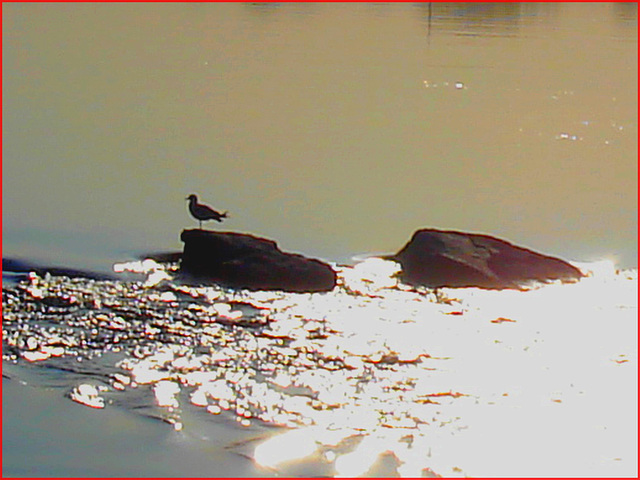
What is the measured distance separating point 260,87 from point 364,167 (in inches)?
163

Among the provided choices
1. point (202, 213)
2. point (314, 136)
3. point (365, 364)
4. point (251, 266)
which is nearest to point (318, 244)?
point (202, 213)

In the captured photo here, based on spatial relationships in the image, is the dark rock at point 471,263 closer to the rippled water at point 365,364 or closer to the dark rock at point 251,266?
the rippled water at point 365,364

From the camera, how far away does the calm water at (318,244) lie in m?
4.68

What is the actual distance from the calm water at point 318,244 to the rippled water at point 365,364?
0.02 metres

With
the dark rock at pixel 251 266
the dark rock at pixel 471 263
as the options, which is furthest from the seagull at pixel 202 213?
the dark rock at pixel 471 263

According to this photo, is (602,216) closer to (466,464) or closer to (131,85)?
(466,464)

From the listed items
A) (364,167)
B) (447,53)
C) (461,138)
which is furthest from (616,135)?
(447,53)

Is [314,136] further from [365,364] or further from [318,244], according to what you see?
[365,364]

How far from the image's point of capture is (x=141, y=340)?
5.72 m

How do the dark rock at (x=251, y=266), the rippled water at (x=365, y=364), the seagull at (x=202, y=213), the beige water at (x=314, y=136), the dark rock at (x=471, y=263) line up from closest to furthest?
1. the rippled water at (x=365, y=364)
2. the dark rock at (x=251, y=266)
3. the dark rock at (x=471, y=263)
4. the seagull at (x=202, y=213)
5. the beige water at (x=314, y=136)

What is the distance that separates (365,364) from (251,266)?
151 cm

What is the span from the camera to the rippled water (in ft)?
15.2

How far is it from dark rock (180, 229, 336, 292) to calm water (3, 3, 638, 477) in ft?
0.52

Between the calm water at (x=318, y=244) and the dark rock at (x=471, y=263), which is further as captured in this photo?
the dark rock at (x=471, y=263)
